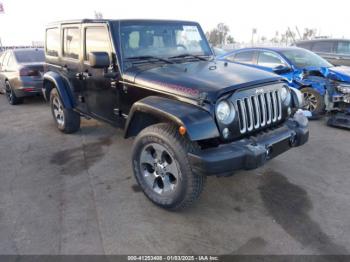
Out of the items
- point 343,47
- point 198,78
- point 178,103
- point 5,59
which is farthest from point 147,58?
point 343,47

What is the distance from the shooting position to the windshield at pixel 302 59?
22.4ft

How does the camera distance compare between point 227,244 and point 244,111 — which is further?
point 244,111

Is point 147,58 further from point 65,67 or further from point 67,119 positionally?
point 67,119

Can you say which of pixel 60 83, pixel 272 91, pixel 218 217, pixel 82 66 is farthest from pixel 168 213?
pixel 60 83

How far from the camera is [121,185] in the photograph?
374 centimetres

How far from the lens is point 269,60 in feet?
23.4

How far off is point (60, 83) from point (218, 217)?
12.1ft

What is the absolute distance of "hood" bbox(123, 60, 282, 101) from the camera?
288 centimetres

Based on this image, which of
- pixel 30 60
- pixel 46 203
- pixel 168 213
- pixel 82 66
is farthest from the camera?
pixel 30 60

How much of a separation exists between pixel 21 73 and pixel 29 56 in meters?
0.93

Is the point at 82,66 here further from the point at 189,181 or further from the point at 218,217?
the point at 218,217

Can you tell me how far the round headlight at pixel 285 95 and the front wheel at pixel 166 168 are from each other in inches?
56.1

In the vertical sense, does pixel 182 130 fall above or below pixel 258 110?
below

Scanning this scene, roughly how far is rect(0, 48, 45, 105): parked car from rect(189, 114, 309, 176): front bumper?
6.56 m
